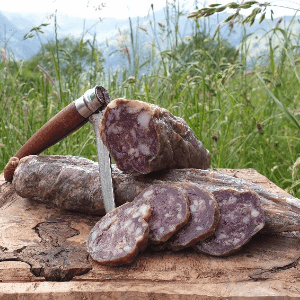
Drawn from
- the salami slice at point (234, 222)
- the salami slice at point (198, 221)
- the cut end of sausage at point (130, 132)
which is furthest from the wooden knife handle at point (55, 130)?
the salami slice at point (234, 222)

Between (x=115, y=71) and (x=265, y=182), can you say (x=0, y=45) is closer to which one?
(x=115, y=71)

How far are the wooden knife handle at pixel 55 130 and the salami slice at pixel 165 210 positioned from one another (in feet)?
2.39

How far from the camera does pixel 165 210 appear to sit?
79.9 inches

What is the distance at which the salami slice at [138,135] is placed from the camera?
2.21 meters

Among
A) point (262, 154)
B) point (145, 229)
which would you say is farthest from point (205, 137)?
point (145, 229)

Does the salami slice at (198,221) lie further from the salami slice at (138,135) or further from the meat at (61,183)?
the meat at (61,183)

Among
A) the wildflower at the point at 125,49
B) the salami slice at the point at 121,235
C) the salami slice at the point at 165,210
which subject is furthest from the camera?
the wildflower at the point at 125,49

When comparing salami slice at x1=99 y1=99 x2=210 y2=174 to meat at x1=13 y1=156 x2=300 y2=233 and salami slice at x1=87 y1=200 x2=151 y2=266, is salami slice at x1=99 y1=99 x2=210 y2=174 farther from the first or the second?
salami slice at x1=87 y1=200 x2=151 y2=266

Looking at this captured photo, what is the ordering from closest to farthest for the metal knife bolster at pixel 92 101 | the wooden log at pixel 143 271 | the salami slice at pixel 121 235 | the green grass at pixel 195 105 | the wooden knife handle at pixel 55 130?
the wooden log at pixel 143 271
the salami slice at pixel 121 235
the metal knife bolster at pixel 92 101
the wooden knife handle at pixel 55 130
the green grass at pixel 195 105

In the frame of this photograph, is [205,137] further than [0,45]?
No

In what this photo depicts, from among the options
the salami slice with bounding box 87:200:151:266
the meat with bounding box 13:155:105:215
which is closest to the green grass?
the meat with bounding box 13:155:105:215

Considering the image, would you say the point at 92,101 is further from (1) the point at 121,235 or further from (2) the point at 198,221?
(2) the point at 198,221

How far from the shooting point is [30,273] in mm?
1750

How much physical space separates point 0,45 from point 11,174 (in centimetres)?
197
